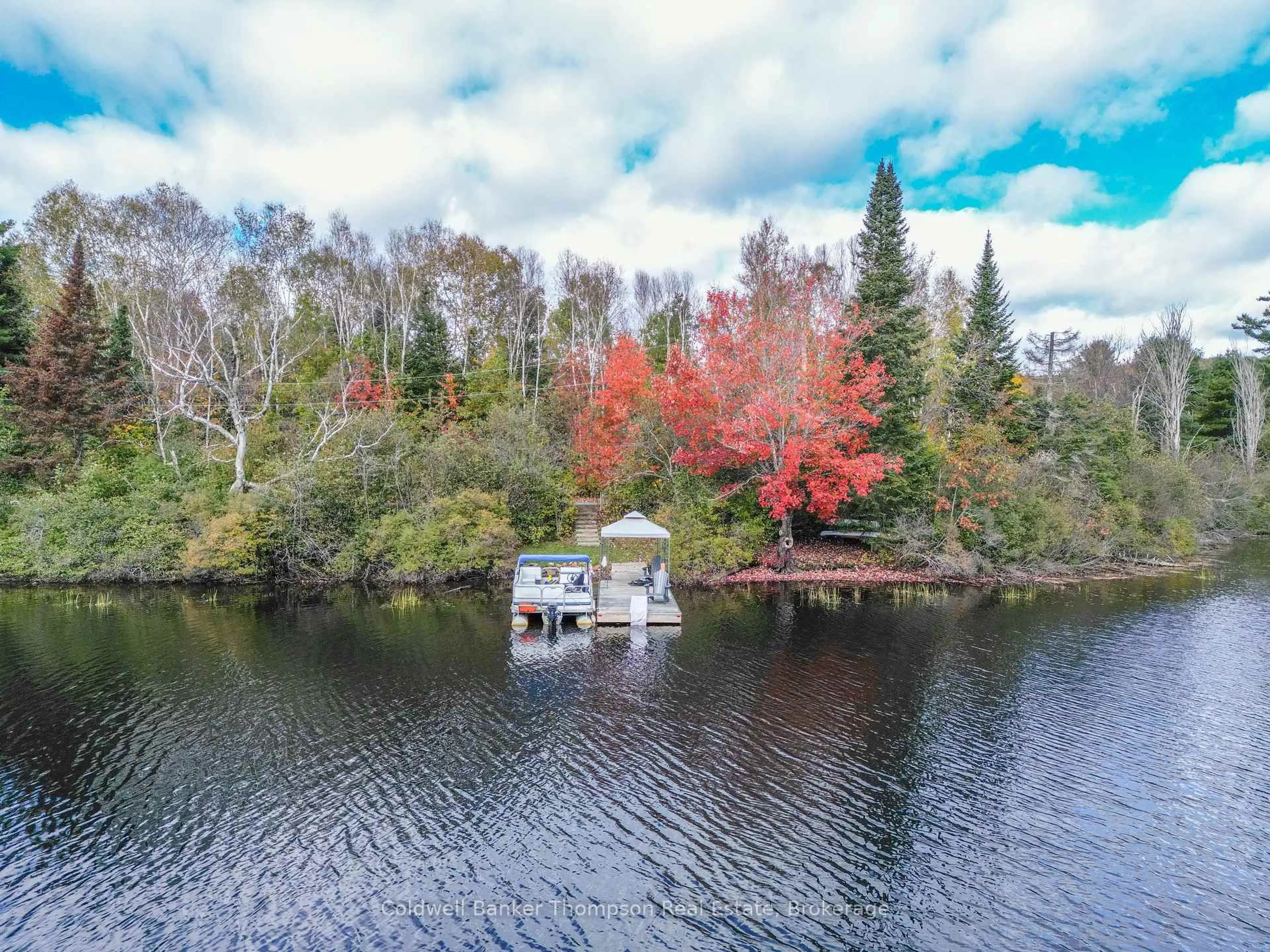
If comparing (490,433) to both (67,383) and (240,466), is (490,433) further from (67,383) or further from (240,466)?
(67,383)

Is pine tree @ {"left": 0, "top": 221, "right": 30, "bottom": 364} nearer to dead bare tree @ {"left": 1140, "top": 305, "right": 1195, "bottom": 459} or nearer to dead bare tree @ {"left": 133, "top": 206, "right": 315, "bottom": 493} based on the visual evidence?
dead bare tree @ {"left": 133, "top": 206, "right": 315, "bottom": 493}

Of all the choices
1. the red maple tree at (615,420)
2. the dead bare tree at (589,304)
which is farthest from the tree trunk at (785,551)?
the dead bare tree at (589,304)

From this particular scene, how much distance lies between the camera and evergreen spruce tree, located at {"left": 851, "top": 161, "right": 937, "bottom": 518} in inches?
1025

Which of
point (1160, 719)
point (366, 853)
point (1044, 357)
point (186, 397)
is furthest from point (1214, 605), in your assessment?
point (186, 397)

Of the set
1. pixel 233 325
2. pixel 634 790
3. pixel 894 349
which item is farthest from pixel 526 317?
pixel 634 790

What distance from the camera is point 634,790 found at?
32.5 ft

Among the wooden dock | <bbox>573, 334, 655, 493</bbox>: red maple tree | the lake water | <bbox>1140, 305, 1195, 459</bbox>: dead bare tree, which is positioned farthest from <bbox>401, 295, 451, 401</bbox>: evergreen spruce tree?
<bbox>1140, 305, 1195, 459</bbox>: dead bare tree

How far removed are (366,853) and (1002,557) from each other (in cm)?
2615

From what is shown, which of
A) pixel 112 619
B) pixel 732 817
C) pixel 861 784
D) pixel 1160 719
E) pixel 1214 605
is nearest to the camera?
pixel 732 817

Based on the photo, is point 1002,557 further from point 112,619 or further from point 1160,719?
point 112,619

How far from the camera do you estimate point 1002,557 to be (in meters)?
25.9

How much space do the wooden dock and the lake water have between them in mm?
1341

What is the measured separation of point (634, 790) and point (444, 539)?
Answer: 16.6 meters

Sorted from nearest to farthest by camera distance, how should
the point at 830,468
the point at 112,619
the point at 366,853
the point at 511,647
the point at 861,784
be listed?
the point at 366,853, the point at 861,784, the point at 511,647, the point at 112,619, the point at 830,468
